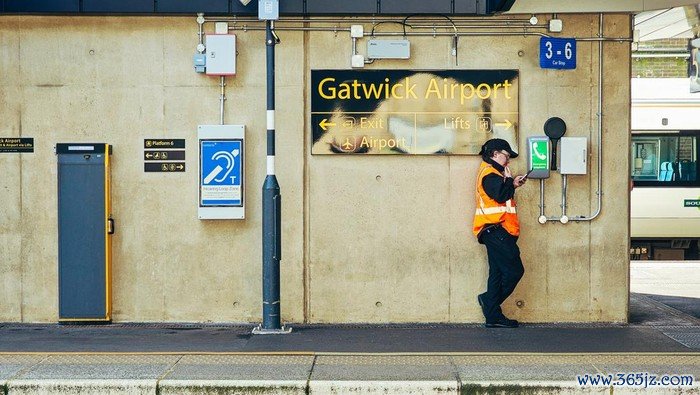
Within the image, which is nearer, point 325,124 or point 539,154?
point 539,154

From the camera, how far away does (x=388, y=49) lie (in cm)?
1007

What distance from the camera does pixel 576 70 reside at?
1015 cm

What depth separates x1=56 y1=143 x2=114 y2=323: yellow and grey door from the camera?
397 inches

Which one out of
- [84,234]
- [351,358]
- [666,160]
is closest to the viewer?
[351,358]

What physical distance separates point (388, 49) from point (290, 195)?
74.6 inches

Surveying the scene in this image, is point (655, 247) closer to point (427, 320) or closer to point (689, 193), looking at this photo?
point (689, 193)

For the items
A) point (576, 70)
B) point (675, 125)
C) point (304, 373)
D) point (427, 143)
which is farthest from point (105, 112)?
point (675, 125)

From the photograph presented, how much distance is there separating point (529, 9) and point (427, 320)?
11.6 ft

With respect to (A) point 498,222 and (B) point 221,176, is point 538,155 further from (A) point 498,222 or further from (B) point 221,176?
(B) point 221,176

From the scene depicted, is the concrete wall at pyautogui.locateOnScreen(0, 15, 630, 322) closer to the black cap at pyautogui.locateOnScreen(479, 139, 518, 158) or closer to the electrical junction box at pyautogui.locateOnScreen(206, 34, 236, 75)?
the electrical junction box at pyautogui.locateOnScreen(206, 34, 236, 75)

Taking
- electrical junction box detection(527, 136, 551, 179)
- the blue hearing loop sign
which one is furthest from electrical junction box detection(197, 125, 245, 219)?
electrical junction box detection(527, 136, 551, 179)

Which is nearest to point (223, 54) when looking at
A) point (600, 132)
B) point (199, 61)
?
point (199, 61)

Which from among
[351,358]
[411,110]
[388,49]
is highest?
[388,49]

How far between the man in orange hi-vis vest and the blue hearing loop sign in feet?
8.40
